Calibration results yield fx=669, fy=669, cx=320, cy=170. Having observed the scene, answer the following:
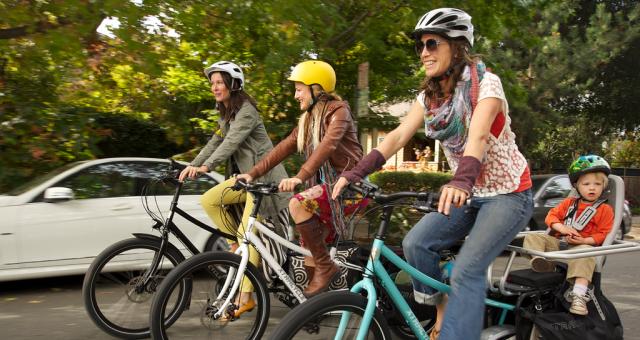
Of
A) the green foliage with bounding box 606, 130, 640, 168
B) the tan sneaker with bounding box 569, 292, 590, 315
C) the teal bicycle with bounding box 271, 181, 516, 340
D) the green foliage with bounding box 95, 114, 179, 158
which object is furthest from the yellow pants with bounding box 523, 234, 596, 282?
the green foliage with bounding box 606, 130, 640, 168

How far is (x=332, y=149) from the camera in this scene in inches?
165

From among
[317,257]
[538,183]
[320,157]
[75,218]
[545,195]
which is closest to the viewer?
[320,157]

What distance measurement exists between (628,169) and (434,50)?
23237 millimetres

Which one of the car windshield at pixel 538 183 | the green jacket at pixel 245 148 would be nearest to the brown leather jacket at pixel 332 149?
the green jacket at pixel 245 148

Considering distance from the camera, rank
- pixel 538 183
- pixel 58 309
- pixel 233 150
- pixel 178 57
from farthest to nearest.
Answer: pixel 538 183
pixel 178 57
pixel 58 309
pixel 233 150

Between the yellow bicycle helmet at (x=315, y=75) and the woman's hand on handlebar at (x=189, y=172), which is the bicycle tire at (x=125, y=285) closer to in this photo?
the woman's hand on handlebar at (x=189, y=172)

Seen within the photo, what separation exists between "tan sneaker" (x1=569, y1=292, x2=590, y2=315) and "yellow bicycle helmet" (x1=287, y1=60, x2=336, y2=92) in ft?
6.43

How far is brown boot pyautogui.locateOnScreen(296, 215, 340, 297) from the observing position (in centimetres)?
424

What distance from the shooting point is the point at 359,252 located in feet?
13.2

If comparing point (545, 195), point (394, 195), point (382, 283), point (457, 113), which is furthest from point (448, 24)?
point (545, 195)

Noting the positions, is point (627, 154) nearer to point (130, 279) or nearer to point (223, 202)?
point (223, 202)

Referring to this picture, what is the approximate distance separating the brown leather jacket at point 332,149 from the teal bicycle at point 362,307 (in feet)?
3.02

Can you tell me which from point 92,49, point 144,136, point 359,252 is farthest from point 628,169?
point 359,252

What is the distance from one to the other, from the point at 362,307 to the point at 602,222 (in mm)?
1754
